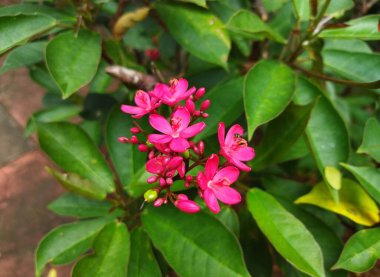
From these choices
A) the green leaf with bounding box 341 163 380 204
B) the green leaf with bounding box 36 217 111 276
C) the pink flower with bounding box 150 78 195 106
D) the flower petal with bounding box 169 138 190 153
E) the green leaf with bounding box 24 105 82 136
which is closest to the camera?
the flower petal with bounding box 169 138 190 153

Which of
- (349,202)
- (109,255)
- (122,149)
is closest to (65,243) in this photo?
(109,255)

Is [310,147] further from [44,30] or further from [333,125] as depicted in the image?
[44,30]

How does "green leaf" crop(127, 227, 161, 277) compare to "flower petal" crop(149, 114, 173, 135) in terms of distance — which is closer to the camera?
"flower petal" crop(149, 114, 173, 135)

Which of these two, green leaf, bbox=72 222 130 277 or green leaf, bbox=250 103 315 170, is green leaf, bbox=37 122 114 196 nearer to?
green leaf, bbox=72 222 130 277

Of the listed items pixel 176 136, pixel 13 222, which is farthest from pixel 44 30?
pixel 13 222

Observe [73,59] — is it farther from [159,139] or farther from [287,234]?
[287,234]

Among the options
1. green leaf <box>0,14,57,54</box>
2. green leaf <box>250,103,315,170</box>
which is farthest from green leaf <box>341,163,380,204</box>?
green leaf <box>0,14,57,54</box>
